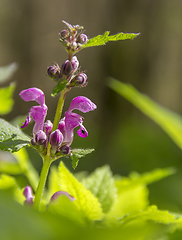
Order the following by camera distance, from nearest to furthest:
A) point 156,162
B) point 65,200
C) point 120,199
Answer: point 65,200
point 120,199
point 156,162

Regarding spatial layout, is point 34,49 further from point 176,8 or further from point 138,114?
point 176,8

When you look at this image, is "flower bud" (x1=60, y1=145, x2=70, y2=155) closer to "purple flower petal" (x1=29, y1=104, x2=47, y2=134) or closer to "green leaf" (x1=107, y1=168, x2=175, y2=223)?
"purple flower petal" (x1=29, y1=104, x2=47, y2=134)

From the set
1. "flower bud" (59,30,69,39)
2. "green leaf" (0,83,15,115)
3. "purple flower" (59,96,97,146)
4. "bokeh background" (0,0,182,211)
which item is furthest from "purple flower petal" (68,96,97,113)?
"bokeh background" (0,0,182,211)

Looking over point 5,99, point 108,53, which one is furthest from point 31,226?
point 108,53

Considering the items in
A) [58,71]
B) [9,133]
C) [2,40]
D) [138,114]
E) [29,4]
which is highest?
[29,4]

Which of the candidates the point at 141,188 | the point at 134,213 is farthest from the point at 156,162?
the point at 134,213

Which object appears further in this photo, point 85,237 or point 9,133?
point 9,133

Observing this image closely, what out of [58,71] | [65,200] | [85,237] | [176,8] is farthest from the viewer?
[176,8]

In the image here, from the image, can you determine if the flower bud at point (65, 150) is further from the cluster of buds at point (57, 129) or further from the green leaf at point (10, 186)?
the green leaf at point (10, 186)
